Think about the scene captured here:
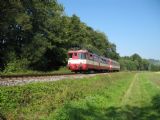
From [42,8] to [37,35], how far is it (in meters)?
6.84

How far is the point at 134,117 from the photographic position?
1450cm

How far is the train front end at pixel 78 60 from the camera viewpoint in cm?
3909

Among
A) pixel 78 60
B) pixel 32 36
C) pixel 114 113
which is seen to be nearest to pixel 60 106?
pixel 114 113

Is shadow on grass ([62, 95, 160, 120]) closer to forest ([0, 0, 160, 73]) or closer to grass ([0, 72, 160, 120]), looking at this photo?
grass ([0, 72, 160, 120])

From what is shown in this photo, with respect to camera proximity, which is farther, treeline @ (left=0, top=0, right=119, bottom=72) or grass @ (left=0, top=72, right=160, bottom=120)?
treeline @ (left=0, top=0, right=119, bottom=72)

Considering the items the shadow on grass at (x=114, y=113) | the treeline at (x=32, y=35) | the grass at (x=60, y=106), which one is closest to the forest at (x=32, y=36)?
the treeline at (x=32, y=35)

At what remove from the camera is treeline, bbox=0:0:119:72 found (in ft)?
131

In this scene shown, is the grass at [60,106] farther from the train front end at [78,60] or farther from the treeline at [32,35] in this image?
the treeline at [32,35]

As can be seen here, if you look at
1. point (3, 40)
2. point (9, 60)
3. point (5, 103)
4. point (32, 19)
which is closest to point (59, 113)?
point (5, 103)

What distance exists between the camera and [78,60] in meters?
39.6

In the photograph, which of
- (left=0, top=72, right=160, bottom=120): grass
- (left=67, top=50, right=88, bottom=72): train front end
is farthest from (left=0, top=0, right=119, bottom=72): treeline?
(left=0, top=72, right=160, bottom=120): grass

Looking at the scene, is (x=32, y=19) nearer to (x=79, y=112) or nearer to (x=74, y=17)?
(x=74, y=17)

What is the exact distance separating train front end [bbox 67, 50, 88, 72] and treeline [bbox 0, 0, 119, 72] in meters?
6.10

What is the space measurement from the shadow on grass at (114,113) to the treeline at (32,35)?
24.7 metres
